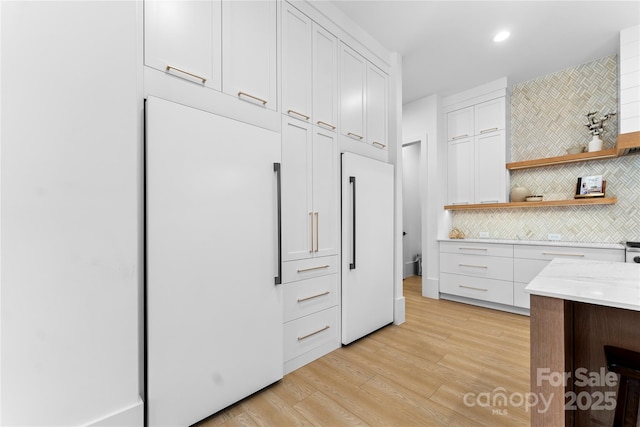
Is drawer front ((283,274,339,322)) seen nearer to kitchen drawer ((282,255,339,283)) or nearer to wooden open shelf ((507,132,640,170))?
kitchen drawer ((282,255,339,283))

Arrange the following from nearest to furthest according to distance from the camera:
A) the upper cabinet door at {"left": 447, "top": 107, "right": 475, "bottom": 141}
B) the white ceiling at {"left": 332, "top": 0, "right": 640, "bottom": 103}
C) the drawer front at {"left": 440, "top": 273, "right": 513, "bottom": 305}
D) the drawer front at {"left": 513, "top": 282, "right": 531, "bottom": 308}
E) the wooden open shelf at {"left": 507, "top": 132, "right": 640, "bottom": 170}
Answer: the white ceiling at {"left": 332, "top": 0, "right": 640, "bottom": 103} < the wooden open shelf at {"left": 507, "top": 132, "right": 640, "bottom": 170} < the drawer front at {"left": 513, "top": 282, "right": 531, "bottom": 308} < the drawer front at {"left": 440, "top": 273, "right": 513, "bottom": 305} < the upper cabinet door at {"left": 447, "top": 107, "right": 475, "bottom": 141}

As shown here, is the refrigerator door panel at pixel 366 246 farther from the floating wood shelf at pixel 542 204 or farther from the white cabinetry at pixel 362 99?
the floating wood shelf at pixel 542 204

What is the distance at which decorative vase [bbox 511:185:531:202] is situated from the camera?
11.9ft

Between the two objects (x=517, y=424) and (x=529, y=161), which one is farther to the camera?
(x=529, y=161)

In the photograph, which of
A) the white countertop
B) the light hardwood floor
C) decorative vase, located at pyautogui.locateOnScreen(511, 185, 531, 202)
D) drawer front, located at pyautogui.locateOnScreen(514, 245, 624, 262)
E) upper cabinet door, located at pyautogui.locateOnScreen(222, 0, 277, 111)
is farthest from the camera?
decorative vase, located at pyautogui.locateOnScreen(511, 185, 531, 202)

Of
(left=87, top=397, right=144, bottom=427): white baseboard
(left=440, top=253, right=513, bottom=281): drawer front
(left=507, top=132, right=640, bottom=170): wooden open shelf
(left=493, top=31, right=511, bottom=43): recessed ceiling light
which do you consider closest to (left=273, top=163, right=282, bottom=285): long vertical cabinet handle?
(left=87, top=397, right=144, bottom=427): white baseboard

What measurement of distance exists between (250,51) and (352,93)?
3.60ft

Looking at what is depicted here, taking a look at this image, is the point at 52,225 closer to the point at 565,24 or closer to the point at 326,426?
the point at 326,426

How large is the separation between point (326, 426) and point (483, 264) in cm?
292

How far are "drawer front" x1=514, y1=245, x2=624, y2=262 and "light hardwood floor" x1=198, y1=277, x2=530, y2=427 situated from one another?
3.00ft

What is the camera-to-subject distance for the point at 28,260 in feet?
3.45

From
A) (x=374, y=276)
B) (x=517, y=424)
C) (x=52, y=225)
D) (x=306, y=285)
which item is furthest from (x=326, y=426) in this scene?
(x=52, y=225)

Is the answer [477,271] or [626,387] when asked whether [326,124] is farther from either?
[477,271]

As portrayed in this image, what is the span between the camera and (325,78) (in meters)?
2.36
